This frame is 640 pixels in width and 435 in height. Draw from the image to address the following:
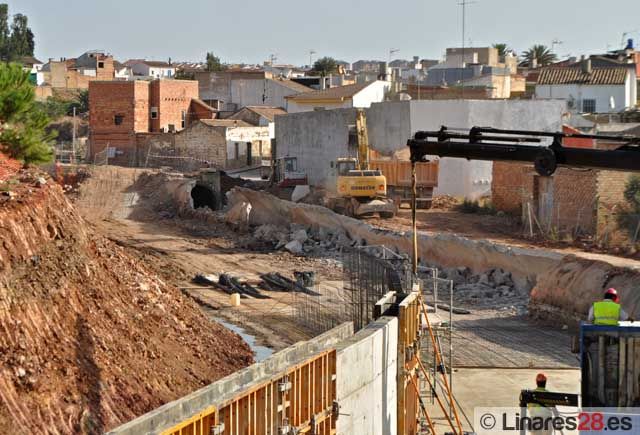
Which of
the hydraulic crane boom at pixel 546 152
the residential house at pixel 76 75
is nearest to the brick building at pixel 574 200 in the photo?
the hydraulic crane boom at pixel 546 152

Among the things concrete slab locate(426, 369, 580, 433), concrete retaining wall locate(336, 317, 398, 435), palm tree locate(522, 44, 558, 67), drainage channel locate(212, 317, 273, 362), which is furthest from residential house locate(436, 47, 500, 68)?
concrete retaining wall locate(336, 317, 398, 435)

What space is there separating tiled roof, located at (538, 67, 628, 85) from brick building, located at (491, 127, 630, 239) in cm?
2190

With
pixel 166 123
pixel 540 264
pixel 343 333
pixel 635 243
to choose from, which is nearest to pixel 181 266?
pixel 540 264

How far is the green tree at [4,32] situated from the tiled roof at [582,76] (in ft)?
238

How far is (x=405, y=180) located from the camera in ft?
151

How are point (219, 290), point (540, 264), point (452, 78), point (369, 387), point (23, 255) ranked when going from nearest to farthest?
point (369, 387), point (23, 255), point (540, 264), point (219, 290), point (452, 78)

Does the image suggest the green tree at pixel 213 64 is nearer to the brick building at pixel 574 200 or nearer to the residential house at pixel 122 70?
the residential house at pixel 122 70

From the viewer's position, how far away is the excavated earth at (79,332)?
52.0 feet

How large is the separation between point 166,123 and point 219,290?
1552 inches

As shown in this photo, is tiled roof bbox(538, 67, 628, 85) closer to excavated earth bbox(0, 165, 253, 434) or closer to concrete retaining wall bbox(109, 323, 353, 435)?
excavated earth bbox(0, 165, 253, 434)

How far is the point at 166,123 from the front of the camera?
7075cm

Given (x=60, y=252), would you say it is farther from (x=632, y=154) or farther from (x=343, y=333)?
(x=632, y=154)

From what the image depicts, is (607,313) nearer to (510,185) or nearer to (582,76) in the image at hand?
(510,185)

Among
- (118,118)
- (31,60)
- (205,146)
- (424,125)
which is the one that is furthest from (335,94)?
(31,60)
